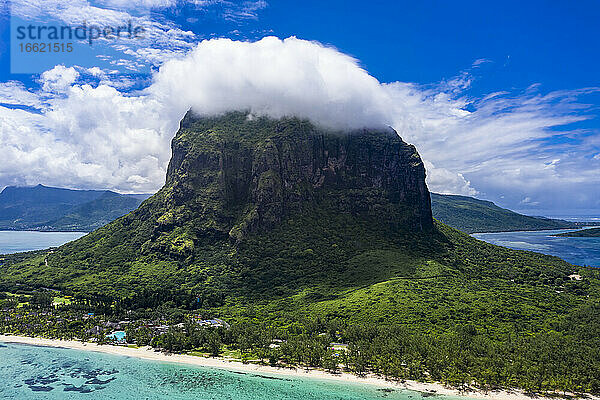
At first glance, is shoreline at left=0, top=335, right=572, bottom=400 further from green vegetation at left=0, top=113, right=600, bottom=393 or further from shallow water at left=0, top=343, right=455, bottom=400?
green vegetation at left=0, top=113, right=600, bottom=393

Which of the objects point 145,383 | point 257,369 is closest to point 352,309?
point 257,369

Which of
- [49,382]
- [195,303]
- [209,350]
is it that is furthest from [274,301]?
[49,382]

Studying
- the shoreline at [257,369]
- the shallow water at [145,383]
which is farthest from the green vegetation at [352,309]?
the shallow water at [145,383]

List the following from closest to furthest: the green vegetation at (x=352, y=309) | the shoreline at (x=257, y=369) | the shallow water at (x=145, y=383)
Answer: the shoreline at (x=257, y=369), the shallow water at (x=145, y=383), the green vegetation at (x=352, y=309)

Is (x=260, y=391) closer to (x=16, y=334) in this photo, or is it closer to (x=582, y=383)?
(x=582, y=383)

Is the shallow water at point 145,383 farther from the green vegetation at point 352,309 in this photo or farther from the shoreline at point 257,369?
the green vegetation at point 352,309

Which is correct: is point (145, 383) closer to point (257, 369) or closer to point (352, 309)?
point (257, 369)

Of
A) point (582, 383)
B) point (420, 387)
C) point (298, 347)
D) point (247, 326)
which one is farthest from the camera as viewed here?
point (247, 326)
